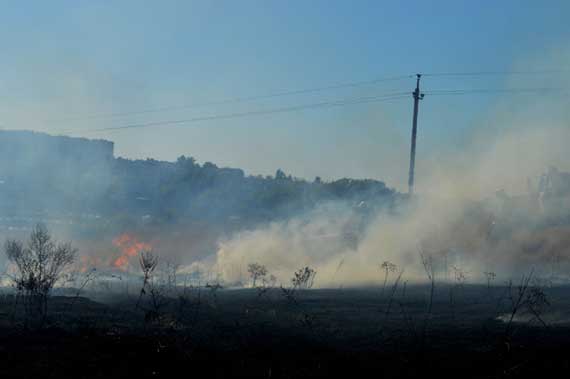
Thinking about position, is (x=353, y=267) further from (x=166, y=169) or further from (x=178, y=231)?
(x=166, y=169)

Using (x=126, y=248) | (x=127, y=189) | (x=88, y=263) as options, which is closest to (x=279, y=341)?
(x=88, y=263)

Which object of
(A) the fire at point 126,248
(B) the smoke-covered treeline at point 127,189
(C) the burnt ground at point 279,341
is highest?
(B) the smoke-covered treeline at point 127,189

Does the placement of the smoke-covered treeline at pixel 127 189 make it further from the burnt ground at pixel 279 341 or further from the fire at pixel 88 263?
the burnt ground at pixel 279 341

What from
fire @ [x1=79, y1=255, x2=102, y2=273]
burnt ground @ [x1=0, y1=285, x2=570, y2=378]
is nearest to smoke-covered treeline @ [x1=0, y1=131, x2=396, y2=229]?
fire @ [x1=79, y1=255, x2=102, y2=273]

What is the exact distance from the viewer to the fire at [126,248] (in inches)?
1681

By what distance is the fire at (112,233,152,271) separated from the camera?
42.7 metres

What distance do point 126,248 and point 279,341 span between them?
30278 mm

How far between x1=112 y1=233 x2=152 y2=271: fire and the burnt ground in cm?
1992

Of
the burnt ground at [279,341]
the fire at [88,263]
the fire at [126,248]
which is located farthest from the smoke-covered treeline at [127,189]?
the burnt ground at [279,341]

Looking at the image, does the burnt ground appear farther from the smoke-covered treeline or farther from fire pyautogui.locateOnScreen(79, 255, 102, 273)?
the smoke-covered treeline

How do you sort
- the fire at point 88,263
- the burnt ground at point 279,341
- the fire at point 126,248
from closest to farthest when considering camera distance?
the burnt ground at point 279,341, the fire at point 88,263, the fire at point 126,248

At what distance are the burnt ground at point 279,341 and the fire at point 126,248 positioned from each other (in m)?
19.9

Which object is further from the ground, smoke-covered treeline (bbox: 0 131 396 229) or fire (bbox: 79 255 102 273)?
smoke-covered treeline (bbox: 0 131 396 229)

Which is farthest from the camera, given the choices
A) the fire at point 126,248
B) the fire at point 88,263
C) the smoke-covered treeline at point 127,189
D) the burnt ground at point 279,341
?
the smoke-covered treeline at point 127,189
